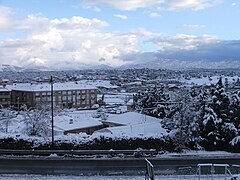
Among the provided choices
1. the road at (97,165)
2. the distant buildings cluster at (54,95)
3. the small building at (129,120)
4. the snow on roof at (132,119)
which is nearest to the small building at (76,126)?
the small building at (129,120)

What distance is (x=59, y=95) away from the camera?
71.8 metres

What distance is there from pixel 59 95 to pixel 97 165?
5686cm

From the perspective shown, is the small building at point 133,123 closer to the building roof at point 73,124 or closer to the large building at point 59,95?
the building roof at point 73,124

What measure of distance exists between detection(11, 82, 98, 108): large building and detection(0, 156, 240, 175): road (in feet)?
165

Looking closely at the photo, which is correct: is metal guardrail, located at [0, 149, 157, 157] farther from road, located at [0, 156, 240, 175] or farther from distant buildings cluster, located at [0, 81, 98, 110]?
distant buildings cluster, located at [0, 81, 98, 110]

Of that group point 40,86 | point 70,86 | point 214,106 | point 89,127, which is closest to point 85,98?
point 70,86

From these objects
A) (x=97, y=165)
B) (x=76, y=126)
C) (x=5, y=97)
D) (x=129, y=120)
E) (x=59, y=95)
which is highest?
(x=97, y=165)

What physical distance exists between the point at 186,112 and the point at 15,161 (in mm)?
9786

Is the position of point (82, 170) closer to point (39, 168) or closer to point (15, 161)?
point (39, 168)

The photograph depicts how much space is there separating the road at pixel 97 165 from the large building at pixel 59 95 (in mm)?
50330

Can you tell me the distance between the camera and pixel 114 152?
1811 centimetres

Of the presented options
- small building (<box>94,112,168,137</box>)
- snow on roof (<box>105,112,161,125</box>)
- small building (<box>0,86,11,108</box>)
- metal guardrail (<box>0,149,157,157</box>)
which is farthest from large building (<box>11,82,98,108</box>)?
metal guardrail (<box>0,149,157,157</box>)

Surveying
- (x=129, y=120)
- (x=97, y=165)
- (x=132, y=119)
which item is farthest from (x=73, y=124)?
(x=97, y=165)

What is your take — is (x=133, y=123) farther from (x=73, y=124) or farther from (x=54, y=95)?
(x=54, y=95)
